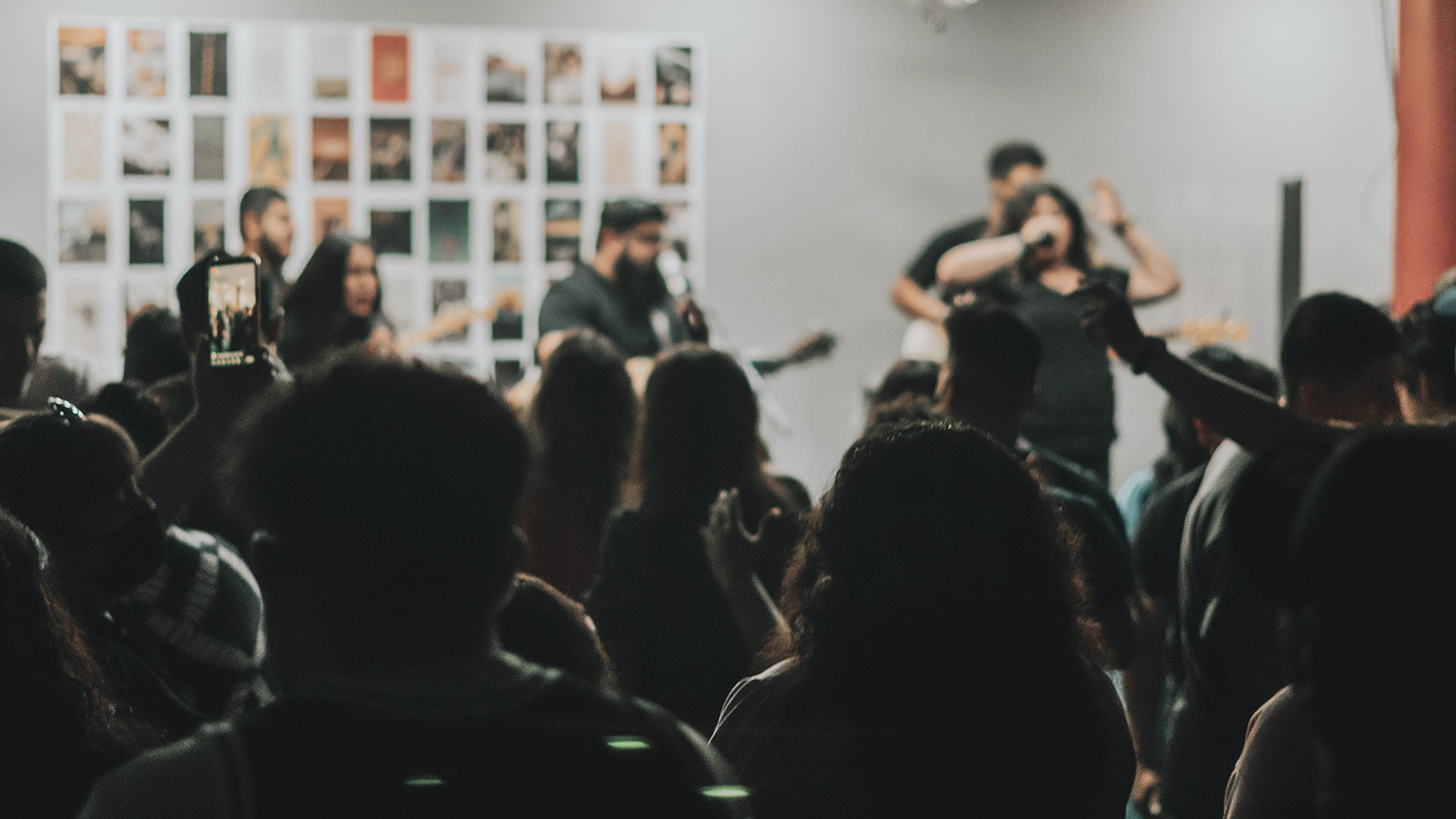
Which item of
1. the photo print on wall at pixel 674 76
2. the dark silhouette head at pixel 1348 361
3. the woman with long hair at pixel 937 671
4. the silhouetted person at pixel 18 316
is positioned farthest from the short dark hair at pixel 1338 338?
the photo print on wall at pixel 674 76

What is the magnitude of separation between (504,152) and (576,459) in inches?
139

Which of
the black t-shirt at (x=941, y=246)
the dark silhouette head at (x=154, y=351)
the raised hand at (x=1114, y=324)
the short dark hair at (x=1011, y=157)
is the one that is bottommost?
the dark silhouette head at (x=154, y=351)

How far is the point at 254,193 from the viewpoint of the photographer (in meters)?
5.02

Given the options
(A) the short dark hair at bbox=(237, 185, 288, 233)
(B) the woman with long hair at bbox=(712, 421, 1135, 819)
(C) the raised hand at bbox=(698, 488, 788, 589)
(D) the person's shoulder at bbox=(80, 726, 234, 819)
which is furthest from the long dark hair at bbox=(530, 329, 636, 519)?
(A) the short dark hair at bbox=(237, 185, 288, 233)

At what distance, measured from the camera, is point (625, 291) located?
5121 millimetres

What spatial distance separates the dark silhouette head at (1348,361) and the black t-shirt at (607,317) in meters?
3.02

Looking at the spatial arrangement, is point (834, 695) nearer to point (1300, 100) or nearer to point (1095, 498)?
point (1095, 498)

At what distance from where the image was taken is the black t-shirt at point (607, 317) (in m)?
4.96

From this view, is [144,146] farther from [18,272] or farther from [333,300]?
[18,272]

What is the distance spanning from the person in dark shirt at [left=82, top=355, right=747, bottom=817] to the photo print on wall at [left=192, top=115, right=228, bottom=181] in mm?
4905

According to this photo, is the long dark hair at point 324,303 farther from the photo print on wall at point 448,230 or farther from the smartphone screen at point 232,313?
the smartphone screen at point 232,313

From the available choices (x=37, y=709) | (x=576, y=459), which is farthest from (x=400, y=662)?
(x=576, y=459)

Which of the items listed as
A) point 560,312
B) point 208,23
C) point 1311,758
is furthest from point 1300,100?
point 1311,758

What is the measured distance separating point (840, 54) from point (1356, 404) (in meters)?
4.10
